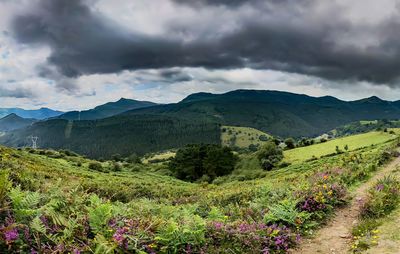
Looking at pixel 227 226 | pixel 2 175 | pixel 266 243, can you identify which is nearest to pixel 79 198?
pixel 2 175

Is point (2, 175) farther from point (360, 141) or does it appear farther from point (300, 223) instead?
point (360, 141)

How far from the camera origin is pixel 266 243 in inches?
372

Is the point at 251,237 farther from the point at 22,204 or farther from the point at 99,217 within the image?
the point at 22,204

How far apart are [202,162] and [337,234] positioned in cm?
8418

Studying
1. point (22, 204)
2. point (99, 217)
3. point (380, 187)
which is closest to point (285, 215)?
point (380, 187)

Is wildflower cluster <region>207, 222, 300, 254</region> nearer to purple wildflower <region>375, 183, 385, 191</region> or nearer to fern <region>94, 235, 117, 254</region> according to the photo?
fern <region>94, 235, 117, 254</region>

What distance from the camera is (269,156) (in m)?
79.2

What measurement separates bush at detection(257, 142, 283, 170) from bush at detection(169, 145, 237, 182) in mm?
12916

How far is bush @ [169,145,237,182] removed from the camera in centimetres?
9269

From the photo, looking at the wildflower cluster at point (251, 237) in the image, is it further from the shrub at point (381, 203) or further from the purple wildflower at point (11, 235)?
the purple wildflower at point (11, 235)

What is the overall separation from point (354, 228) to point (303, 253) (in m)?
2.42

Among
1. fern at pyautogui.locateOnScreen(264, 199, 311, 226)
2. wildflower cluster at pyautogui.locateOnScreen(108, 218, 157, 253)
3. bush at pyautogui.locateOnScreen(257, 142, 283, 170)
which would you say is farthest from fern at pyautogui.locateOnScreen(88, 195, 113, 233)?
bush at pyautogui.locateOnScreen(257, 142, 283, 170)

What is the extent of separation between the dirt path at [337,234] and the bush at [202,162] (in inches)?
3053

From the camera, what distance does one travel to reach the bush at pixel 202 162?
304 ft
